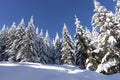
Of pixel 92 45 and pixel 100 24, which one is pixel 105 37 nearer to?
pixel 100 24

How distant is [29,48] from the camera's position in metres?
45.8

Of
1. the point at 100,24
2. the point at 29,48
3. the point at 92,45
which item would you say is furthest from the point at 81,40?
the point at 29,48

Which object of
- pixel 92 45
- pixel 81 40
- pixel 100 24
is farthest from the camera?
pixel 81 40

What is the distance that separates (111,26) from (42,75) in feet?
53.5

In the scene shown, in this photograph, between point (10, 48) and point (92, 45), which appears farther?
point (10, 48)

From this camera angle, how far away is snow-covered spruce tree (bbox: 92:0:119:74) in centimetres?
2634

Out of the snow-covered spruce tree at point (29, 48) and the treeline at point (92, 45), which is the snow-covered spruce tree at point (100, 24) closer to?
the treeline at point (92, 45)

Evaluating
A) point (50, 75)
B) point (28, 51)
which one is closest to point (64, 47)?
point (28, 51)

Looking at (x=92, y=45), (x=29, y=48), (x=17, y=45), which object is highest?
(x=17, y=45)

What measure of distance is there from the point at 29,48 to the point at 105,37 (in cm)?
2286

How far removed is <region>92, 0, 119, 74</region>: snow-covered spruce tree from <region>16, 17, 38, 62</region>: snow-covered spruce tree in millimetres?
19861

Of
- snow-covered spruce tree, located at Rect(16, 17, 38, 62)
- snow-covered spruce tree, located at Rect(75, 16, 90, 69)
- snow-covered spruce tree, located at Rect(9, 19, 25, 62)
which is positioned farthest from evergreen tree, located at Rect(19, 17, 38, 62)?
snow-covered spruce tree, located at Rect(75, 16, 90, 69)

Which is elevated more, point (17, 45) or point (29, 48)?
point (17, 45)

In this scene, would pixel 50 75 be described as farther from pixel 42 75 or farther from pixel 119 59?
pixel 119 59
